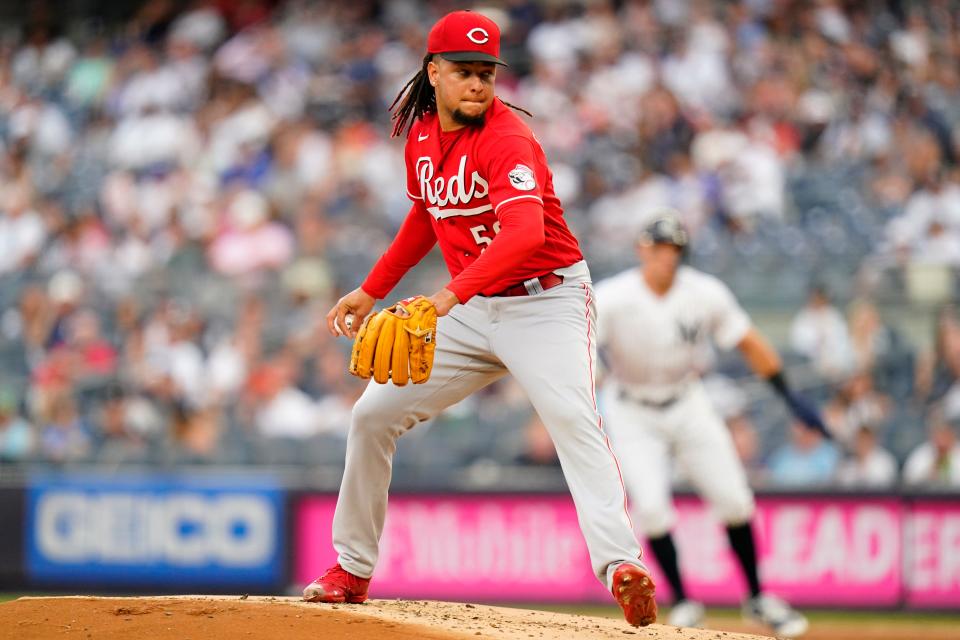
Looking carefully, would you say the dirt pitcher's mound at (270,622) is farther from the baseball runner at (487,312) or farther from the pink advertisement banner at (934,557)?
the pink advertisement banner at (934,557)

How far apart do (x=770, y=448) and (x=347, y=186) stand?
4821mm

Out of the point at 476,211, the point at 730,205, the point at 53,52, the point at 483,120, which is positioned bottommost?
the point at 476,211

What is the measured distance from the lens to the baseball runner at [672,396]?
766 cm

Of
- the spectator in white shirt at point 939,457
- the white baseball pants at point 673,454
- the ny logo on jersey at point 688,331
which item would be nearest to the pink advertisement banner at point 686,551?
the spectator in white shirt at point 939,457

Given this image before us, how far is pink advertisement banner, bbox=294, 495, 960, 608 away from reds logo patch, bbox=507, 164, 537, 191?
5348 mm

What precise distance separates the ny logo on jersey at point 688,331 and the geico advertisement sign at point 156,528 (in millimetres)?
3702

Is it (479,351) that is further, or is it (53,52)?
(53,52)

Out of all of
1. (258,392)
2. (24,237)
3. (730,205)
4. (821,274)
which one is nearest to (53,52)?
(24,237)

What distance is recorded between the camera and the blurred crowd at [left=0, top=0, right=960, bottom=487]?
10320 mm

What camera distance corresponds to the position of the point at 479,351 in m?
5.09

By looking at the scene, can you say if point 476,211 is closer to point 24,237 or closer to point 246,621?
point 246,621

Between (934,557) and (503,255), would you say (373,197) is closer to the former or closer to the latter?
(934,557)

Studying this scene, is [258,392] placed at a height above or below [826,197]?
below

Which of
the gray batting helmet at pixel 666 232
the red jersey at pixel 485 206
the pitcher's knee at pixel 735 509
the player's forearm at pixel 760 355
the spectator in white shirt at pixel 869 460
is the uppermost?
the gray batting helmet at pixel 666 232
